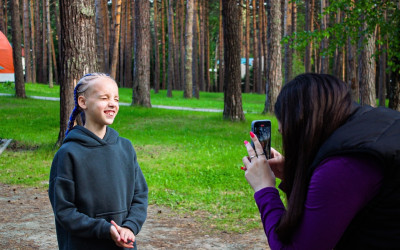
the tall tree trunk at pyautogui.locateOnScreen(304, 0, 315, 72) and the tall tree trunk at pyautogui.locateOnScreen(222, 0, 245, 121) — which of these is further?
the tall tree trunk at pyautogui.locateOnScreen(304, 0, 315, 72)

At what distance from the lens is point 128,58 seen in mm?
41656

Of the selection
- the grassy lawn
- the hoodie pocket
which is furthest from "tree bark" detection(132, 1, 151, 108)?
the hoodie pocket

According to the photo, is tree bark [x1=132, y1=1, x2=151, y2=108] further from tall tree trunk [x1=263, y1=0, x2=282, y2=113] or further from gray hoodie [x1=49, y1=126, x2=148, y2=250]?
gray hoodie [x1=49, y1=126, x2=148, y2=250]

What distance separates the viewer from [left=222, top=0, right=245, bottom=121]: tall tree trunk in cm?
1528

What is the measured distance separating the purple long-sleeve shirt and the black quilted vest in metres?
0.04

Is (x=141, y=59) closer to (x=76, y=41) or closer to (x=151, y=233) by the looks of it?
(x=76, y=41)

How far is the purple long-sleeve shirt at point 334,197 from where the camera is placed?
1.69m

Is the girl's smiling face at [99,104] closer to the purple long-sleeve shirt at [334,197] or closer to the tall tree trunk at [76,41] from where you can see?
the purple long-sleeve shirt at [334,197]

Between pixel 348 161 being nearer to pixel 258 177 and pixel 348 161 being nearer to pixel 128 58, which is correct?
pixel 258 177

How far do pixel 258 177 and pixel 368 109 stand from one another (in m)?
0.57

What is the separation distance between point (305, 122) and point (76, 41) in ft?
27.2

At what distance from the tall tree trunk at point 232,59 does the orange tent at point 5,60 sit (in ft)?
21.8

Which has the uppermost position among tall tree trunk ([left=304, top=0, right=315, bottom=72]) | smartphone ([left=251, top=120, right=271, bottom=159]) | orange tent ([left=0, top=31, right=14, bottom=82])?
tall tree trunk ([left=304, top=0, right=315, bottom=72])

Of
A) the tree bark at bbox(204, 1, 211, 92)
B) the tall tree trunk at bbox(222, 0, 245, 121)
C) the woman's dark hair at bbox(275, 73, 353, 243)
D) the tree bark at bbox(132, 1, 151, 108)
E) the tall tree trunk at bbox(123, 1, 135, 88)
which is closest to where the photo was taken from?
the woman's dark hair at bbox(275, 73, 353, 243)
